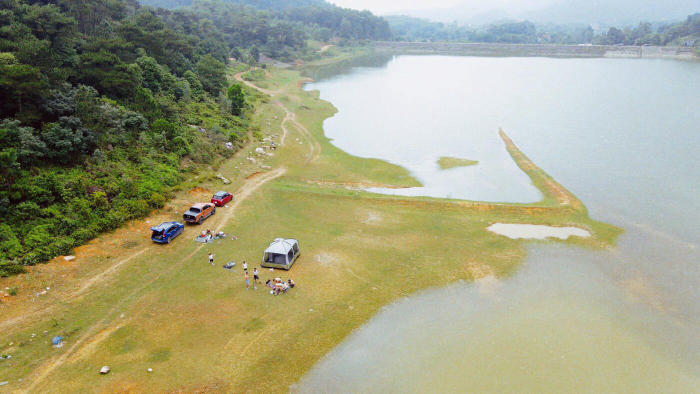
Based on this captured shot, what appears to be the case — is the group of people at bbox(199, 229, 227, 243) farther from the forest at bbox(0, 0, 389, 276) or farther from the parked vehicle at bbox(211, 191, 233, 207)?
the forest at bbox(0, 0, 389, 276)

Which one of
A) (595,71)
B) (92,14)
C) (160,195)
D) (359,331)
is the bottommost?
(359,331)

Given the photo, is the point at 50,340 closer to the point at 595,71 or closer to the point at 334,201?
the point at 334,201

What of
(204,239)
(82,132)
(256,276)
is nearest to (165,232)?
(204,239)

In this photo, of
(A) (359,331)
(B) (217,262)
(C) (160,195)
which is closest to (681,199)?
(A) (359,331)

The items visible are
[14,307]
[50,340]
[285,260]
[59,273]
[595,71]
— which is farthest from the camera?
[595,71]

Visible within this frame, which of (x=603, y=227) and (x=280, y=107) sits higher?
(x=280, y=107)

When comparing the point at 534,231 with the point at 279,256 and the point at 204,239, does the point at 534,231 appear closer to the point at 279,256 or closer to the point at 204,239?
the point at 279,256

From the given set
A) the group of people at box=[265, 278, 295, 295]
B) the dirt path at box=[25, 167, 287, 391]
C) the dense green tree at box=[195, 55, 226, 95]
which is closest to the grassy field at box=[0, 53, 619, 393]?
the dirt path at box=[25, 167, 287, 391]
